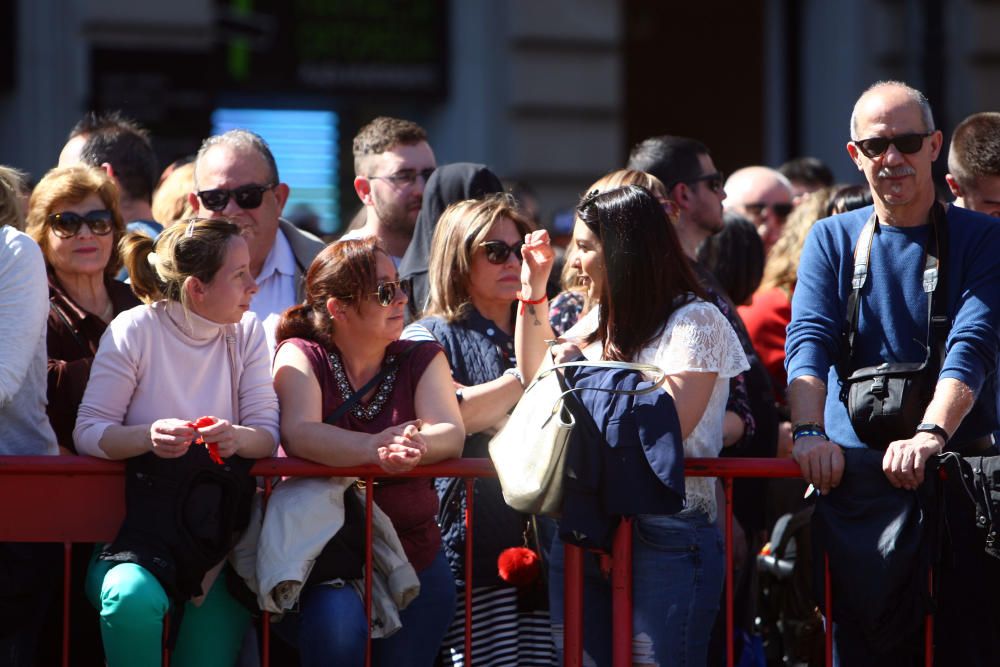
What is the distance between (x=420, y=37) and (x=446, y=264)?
6.32m

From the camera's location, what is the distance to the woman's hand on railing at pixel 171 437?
13.8ft

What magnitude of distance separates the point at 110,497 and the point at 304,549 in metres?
0.62

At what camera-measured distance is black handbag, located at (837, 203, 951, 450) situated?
4.31 meters

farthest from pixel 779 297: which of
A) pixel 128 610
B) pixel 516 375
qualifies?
pixel 128 610

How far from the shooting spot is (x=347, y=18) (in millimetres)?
11055

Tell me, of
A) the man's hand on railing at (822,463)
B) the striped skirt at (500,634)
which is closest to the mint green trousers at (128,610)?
the striped skirt at (500,634)

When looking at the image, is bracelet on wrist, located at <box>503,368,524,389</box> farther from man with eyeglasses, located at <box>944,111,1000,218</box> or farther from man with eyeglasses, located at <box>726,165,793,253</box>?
man with eyeglasses, located at <box>726,165,793,253</box>

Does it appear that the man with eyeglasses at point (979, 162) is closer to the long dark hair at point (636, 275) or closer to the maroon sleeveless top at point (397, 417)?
the long dark hair at point (636, 275)

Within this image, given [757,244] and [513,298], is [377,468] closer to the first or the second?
[513,298]

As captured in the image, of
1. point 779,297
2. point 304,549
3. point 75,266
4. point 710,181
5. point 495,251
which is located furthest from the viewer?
point 779,297

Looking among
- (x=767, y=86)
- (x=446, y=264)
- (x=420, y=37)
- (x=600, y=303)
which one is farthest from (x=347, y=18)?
(x=600, y=303)

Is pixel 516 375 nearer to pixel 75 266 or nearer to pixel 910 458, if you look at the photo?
pixel 910 458

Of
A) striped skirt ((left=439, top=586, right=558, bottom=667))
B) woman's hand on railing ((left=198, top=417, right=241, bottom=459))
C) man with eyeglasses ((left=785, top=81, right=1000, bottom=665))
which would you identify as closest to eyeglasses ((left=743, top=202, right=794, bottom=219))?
man with eyeglasses ((left=785, top=81, right=1000, bottom=665))

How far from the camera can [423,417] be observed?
4555mm
